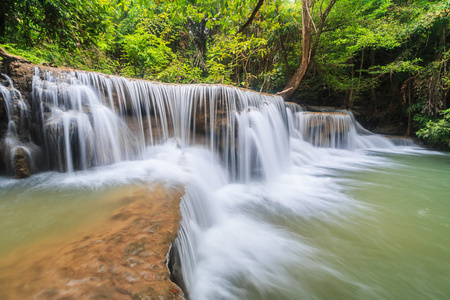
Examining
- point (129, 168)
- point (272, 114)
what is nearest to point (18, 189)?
point (129, 168)

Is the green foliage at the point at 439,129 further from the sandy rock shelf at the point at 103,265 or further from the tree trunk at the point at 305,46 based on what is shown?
the sandy rock shelf at the point at 103,265

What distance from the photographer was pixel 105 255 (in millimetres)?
1189

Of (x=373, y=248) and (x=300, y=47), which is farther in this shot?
(x=300, y=47)

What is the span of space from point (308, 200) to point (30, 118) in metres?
5.73

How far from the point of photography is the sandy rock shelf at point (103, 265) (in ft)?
3.05

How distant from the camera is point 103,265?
1105 millimetres

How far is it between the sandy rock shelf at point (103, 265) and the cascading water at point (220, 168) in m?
0.24

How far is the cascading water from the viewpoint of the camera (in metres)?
1.98

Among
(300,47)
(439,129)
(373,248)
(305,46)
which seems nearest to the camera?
(373,248)

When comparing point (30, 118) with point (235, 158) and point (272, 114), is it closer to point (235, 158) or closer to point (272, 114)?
point (235, 158)

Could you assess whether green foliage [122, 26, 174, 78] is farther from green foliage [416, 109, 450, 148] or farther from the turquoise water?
green foliage [416, 109, 450, 148]

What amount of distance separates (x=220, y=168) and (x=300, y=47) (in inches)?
417

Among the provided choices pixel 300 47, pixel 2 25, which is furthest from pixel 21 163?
pixel 300 47

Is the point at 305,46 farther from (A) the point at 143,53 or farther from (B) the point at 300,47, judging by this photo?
(A) the point at 143,53
